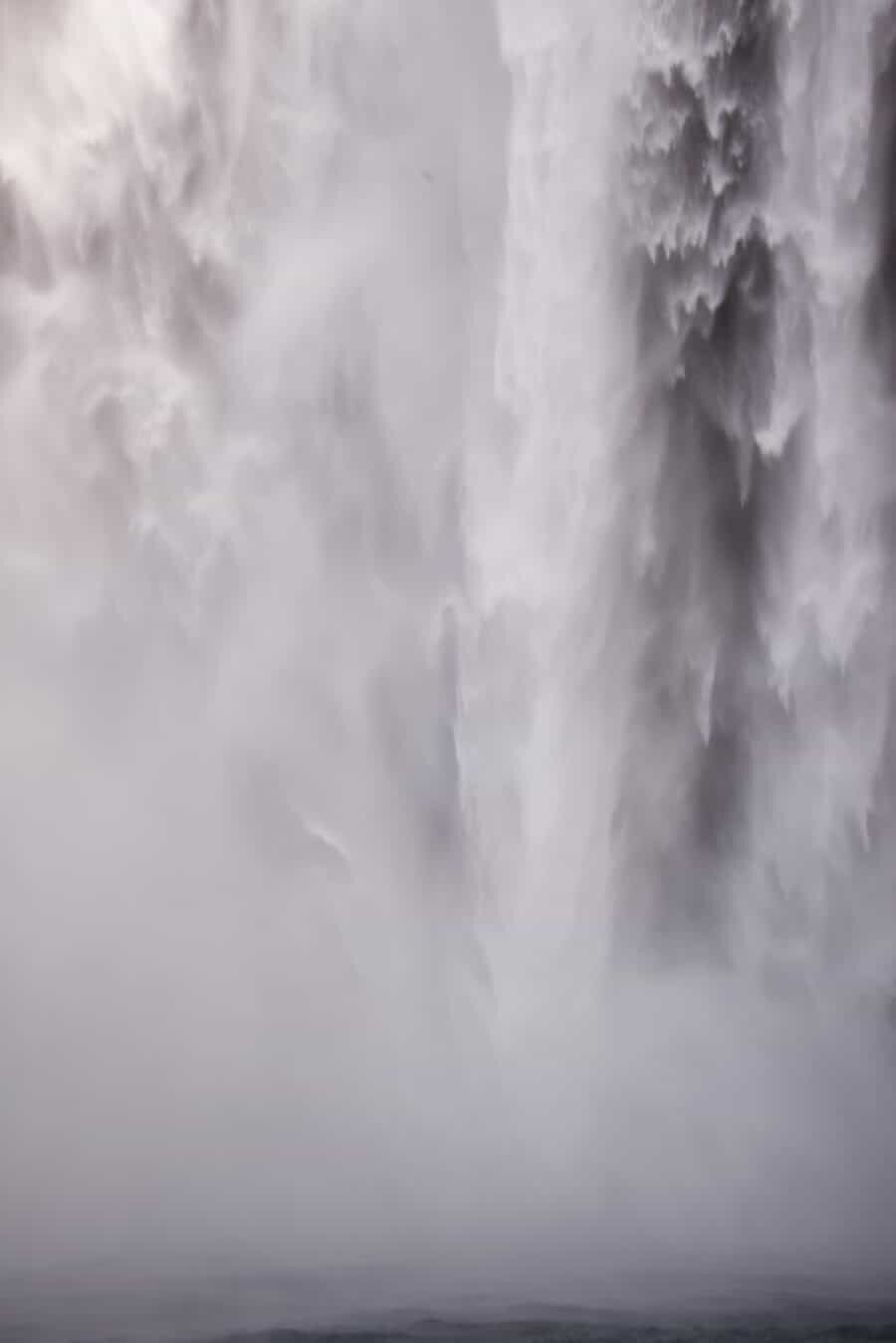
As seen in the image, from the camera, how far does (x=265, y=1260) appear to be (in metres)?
10.4

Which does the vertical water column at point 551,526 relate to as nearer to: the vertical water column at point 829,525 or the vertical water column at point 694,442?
the vertical water column at point 694,442

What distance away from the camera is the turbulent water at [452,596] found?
12000 mm

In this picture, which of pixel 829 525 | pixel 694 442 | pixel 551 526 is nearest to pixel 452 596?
pixel 551 526

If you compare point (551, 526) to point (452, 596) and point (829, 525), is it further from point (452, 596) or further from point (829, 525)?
point (829, 525)

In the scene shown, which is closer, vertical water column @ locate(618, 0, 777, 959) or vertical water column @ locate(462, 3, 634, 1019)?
vertical water column @ locate(618, 0, 777, 959)

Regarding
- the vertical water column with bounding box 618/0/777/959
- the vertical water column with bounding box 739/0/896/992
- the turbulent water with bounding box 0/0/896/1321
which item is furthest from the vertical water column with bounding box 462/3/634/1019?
the vertical water column with bounding box 739/0/896/992

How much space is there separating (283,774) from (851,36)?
20.7ft

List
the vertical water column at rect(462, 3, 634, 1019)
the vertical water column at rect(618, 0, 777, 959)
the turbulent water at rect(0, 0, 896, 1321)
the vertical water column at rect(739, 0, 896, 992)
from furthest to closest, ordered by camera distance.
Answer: the vertical water column at rect(462, 3, 634, 1019), the vertical water column at rect(618, 0, 777, 959), the vertical water column at rect(739, 0, 896, 992), the turbulent water at rect(0, 0, 896, 1321)

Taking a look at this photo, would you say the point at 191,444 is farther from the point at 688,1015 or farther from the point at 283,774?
the point at 688,1015

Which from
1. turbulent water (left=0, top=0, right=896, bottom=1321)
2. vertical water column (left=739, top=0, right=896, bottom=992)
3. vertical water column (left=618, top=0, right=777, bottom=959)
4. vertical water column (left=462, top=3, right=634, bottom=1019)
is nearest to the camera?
turbulent water (left=0, top=0, right=896, bottom=1321)

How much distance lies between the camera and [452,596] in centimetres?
1342

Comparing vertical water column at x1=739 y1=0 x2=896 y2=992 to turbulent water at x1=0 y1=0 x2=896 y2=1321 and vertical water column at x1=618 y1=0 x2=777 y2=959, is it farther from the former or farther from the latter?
vertical water column at x1=618 y1=0 x2=777 y2=959

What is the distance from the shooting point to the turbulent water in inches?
472

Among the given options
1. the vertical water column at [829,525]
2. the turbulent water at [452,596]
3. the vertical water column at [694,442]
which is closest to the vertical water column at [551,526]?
the turbulent water at [452,596]
